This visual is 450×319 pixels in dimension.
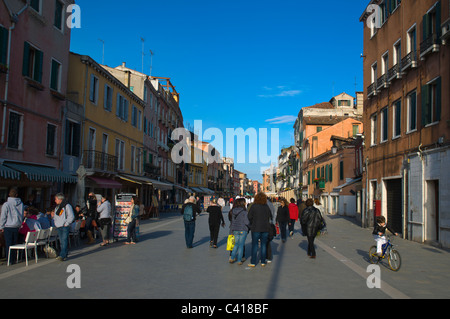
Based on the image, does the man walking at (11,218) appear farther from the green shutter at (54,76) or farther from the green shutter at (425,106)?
the green shutter at (425,106)

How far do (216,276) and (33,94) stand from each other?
12.6 meters

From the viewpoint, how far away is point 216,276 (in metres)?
8.28

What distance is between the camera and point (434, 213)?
1454cm

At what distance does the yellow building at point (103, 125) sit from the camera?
21.9 metres

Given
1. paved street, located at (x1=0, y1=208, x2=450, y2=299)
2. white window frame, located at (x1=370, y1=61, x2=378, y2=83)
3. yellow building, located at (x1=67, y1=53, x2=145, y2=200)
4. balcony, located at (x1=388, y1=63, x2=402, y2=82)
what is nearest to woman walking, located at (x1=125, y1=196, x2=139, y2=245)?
paved street, located at (x1=0, y1=208, x2=450, y2=299)

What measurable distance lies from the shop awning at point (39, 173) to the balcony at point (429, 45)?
14.9 m

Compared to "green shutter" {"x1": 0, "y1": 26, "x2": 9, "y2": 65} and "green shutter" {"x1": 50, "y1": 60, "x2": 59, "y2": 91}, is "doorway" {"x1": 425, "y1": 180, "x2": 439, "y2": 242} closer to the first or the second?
"green shutter" {"x1": 0, "y1": 26, "x2": 9, "y2": 65}

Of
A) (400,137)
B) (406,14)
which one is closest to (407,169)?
(400,137)

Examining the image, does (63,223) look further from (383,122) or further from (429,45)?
(383,122)

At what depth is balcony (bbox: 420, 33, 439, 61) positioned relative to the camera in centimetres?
1409

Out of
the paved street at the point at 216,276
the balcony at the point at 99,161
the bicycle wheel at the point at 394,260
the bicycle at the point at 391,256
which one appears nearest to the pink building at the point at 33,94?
the balcony at the point at 99,161

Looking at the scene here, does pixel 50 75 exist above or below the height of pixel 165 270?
above

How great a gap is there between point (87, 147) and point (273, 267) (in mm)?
16153
